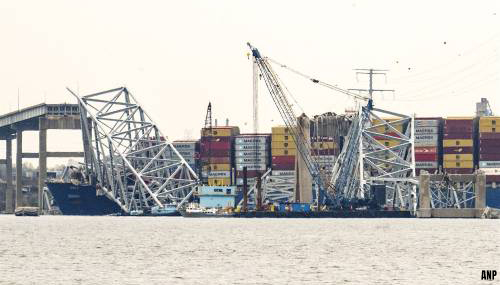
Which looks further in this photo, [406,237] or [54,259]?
[406,237]

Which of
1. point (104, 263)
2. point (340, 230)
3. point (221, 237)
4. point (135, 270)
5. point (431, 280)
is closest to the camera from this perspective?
point (431, 280)

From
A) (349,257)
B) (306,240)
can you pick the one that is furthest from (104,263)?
(306,240)

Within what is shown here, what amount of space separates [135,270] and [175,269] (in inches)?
124

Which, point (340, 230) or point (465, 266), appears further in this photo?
point (340, 230)

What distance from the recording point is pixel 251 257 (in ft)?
347

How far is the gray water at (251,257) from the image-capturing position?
85438 millimetres

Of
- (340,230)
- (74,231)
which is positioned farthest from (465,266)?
(74,231)

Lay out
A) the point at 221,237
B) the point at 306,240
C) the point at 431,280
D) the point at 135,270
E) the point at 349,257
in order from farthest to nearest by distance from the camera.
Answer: the point at 221,237 < the point at 306,240 < the point at 349,257 < the point at 135,270 < the point at 431,280

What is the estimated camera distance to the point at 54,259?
10450 cm

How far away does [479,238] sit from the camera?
140 m

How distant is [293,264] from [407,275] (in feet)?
43.1

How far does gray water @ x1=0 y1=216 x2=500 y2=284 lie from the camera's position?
280 ft

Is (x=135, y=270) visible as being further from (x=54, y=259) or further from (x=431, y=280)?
(x=431, y=280)

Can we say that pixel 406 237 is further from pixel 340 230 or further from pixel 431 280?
pixel 431 280
